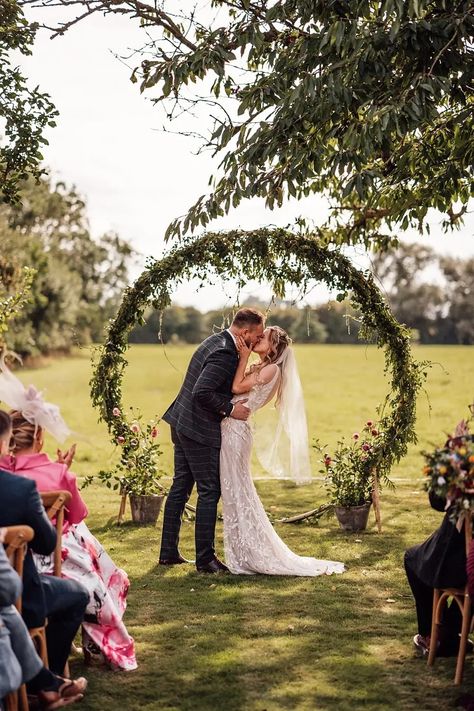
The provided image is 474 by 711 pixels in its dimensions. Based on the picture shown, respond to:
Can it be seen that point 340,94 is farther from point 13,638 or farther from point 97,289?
point 97,289

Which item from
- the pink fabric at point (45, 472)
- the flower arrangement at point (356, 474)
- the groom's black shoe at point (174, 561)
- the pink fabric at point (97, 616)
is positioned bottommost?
the groom's black shoe at point (174, 561)

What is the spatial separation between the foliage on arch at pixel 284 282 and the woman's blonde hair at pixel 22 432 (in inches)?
175

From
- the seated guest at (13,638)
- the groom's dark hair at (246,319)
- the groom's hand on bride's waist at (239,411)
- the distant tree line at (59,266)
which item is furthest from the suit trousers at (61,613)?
the distant tree line at (59,266)

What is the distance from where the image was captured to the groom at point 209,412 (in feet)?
26.3

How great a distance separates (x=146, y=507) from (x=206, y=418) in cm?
250

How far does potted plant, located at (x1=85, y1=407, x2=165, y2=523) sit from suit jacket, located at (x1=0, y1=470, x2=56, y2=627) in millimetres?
5195

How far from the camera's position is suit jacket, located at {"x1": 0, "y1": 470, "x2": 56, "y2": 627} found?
4.50m

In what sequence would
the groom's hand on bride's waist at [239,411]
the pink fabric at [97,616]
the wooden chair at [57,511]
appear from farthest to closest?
1. the groom's hand on bride's waist at [239,411]
2. the pink fabric at [97,616]
3. the wooden chair at [57,511]

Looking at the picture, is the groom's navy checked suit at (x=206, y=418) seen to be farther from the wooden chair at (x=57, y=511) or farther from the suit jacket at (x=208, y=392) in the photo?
the wooden chair at (x=57, y=511)

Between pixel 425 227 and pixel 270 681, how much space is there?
768 cm

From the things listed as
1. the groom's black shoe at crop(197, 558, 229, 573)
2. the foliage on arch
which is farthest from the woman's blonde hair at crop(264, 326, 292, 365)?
the groom's black shoe at crop(197, 558, 229, 573)

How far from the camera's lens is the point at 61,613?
4.99m

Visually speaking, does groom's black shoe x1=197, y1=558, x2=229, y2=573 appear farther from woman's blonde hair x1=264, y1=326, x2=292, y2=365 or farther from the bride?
woman's blonde hair x1=264, y1=326, x2=292, y2=365

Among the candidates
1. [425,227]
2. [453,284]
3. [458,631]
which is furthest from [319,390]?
[453,284]
